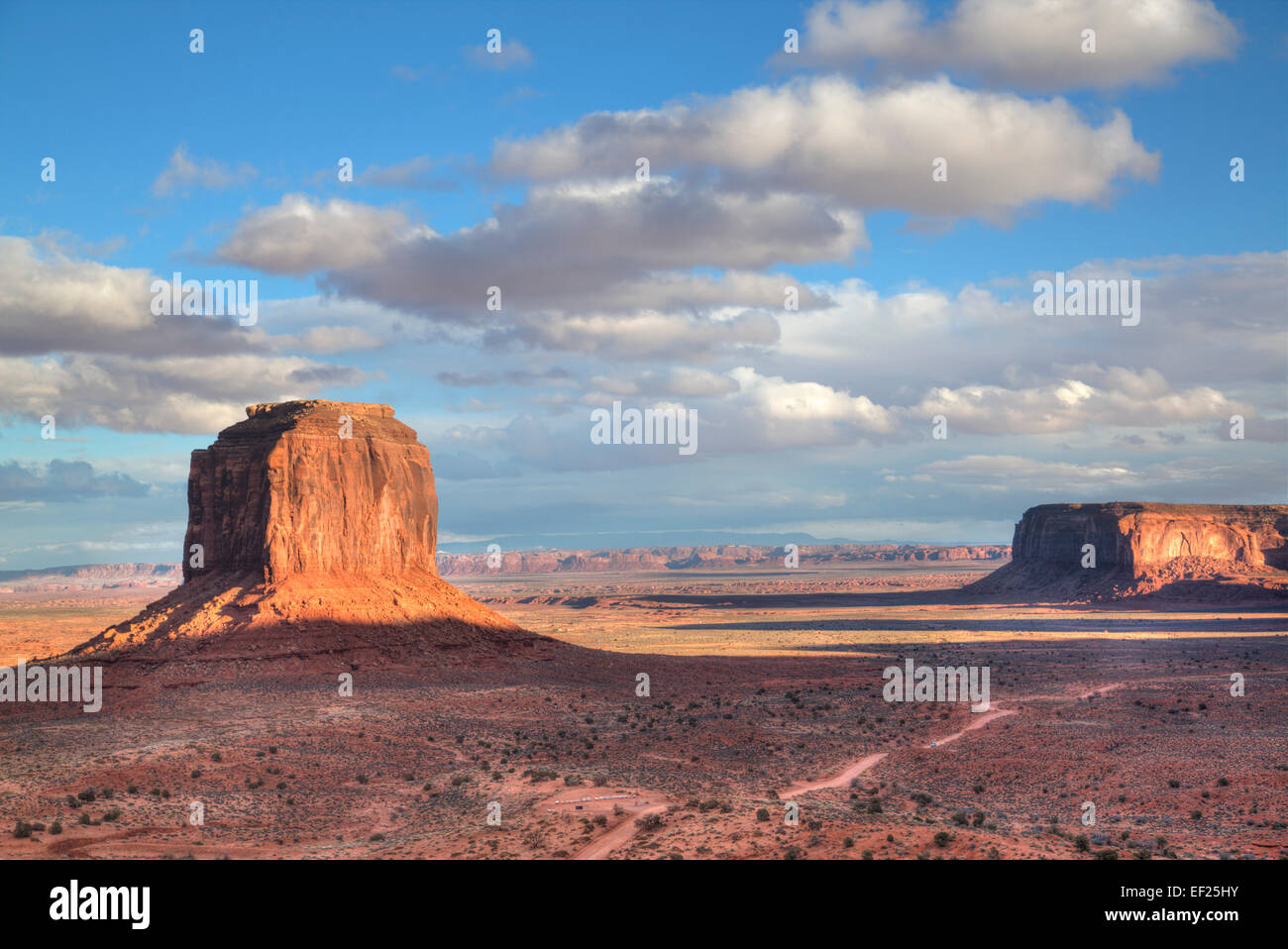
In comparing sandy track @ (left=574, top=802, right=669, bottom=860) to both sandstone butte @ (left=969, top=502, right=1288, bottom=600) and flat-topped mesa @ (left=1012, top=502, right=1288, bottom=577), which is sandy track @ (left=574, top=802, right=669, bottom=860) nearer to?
sandstone butte @ (left=969, top=502, right=1288, bottom=600)

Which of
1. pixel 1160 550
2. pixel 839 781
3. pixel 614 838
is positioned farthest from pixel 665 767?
pixel 1160 550

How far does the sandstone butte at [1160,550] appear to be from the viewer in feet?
429

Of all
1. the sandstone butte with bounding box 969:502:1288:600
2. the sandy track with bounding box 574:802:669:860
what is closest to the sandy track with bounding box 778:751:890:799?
the sandy track with bounding box 574:802:669:860

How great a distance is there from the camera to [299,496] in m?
46.3

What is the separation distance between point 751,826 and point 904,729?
Result: 57.4 ft

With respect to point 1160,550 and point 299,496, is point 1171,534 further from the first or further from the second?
point 299,496

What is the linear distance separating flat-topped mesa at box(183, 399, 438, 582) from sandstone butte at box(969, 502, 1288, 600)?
11254 centimetres

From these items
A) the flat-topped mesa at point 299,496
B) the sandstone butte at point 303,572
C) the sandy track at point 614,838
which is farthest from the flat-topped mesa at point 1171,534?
the sandy track at point 614,838

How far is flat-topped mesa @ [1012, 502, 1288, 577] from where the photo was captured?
136 meters

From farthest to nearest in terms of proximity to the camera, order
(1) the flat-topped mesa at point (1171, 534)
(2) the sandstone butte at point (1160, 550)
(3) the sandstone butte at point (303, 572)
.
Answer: (1) the flat-topped mesa at point (1171, 534)
(2) the sandstone butte at point (1160, 550)
(3) the sandstone butte at point (303, 572)

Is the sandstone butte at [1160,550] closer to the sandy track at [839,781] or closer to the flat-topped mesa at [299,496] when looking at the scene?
the flat-topped mesa at [299,496]

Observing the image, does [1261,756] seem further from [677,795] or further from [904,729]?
[677,795]

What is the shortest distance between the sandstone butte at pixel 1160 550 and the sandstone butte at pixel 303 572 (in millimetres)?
110111
